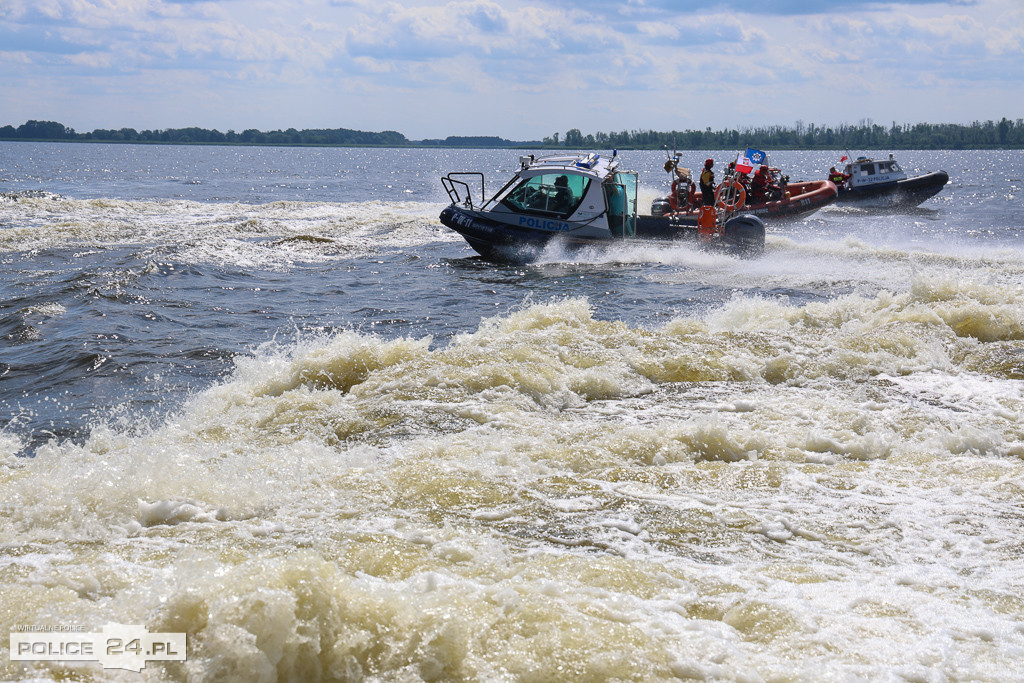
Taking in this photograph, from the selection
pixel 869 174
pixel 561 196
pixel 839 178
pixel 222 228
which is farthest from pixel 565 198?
pixel 869 174

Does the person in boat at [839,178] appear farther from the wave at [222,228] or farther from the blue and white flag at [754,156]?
the wave at [222,228]

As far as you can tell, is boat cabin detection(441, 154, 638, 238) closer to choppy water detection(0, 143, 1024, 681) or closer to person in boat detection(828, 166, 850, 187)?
choppy water detection(0, 143, 1024, 681)

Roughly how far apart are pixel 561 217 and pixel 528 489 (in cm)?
1421

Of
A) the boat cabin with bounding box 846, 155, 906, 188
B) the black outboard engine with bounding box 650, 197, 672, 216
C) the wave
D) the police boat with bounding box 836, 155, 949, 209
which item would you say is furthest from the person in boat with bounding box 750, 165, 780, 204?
the boat cabin with bounding box 846, 155, 906, 188

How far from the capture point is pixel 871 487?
5.49 meters

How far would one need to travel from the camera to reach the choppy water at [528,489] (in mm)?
3521

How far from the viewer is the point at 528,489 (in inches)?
211

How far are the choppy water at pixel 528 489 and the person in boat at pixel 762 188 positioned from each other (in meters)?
12.9

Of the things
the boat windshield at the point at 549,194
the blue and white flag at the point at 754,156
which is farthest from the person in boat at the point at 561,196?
the blue and white flag at the point at 754,156

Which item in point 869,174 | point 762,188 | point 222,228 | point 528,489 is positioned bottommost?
point 528,489

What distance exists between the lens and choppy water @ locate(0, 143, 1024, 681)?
352 centimetres

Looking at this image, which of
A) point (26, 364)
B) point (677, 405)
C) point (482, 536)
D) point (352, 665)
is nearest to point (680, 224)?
point (677, 405)

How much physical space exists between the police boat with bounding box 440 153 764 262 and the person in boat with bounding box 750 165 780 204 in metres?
4.81

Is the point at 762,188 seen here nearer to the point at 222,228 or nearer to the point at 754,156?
the point at 754,156
